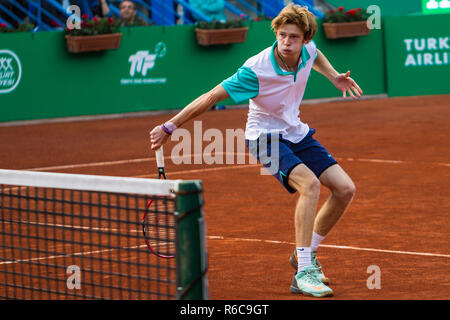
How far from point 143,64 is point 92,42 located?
1.19 metres

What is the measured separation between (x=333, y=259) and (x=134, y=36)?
36.8 ft

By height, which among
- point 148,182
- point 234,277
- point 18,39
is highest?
point 18,39

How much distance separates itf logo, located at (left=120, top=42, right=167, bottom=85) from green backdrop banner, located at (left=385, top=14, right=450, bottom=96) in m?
4.91

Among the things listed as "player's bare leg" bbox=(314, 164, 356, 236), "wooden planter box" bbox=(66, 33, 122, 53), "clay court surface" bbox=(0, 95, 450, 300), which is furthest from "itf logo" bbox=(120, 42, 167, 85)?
"player's bare leg" bbox=(314, 164, 356, 236)

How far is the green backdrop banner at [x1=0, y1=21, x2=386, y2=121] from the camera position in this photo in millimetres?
15281

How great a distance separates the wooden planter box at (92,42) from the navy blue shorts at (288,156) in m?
10.9

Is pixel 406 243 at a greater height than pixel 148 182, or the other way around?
pixel 148 182

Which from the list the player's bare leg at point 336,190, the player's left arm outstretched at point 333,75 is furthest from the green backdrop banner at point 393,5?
the player's bare leg at point 336,190

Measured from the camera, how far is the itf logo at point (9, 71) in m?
14.9

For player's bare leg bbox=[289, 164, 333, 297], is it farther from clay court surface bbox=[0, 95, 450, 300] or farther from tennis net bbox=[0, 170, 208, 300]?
tennis net bbox=[0, 170, 208, 300]

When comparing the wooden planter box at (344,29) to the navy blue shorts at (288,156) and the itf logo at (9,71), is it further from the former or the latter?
the navy blue shorts at (288,156)

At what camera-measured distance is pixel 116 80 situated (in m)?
16.1
